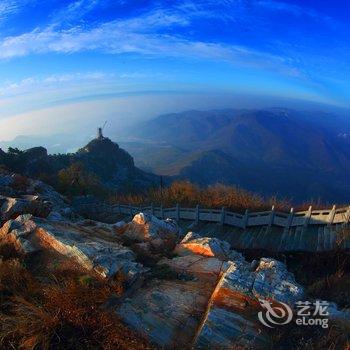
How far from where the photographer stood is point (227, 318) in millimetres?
6754

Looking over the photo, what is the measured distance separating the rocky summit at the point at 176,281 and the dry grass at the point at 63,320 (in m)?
0.42

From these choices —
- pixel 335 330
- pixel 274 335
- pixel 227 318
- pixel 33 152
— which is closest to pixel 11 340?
pixel 227 318

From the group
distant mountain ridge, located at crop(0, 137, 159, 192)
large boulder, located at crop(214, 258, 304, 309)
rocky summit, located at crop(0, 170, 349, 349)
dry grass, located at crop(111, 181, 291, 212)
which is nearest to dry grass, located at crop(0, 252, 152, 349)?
rocky summit, located at crop(0, 170, 349, 349)

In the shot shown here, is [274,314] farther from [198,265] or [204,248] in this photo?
[204,248]

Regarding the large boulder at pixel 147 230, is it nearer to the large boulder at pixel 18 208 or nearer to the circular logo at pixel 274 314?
the large boulder at pixel 18 208

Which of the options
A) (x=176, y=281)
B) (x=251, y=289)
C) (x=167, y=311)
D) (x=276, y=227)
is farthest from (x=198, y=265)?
(x=276, y=227)

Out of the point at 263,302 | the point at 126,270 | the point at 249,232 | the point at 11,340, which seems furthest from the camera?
the point at 249,232

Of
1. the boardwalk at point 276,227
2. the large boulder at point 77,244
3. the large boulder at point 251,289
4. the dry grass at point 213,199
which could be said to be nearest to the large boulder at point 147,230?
the large boulder at point 77,244

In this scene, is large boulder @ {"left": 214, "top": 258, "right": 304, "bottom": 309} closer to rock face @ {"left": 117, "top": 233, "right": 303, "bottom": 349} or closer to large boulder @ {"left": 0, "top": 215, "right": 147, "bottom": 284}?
rock face @ {"left": 117, "top": 233, "right": 303, "bottom": 349}

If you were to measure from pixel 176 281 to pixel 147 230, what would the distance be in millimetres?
4231

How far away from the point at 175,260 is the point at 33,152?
57010 millimetres

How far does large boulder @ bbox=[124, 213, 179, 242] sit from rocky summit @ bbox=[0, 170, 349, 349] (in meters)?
0.05

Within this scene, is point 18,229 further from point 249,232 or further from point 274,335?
point 249,232

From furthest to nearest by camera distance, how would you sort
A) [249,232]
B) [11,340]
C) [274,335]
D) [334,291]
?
[249,232] → [334,291] → [274,335] → [11,340]
